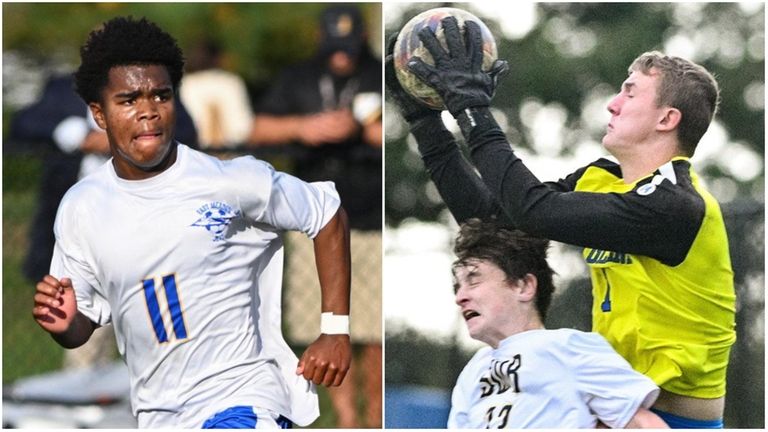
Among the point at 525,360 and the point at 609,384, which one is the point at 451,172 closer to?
the point at 525,360

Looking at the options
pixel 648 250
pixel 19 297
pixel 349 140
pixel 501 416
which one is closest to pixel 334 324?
pixel 501 416

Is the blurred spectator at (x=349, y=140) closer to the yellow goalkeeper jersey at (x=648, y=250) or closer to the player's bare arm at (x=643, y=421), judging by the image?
the yellow goalkeeper jersey at (x=648, y=250)

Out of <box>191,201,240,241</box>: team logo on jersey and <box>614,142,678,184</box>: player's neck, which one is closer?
<box>614,142,678,184</box>: player's neck

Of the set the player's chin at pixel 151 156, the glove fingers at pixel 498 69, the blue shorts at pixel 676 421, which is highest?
the glove fingers at pixel 498 69

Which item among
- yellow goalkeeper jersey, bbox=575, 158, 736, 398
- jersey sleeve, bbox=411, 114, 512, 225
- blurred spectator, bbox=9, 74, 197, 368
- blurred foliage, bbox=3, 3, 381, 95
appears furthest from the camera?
blurred foliage, bbox=3, 3, 381, 95

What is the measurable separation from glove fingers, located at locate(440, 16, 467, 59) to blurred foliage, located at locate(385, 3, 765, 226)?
7.14 metres

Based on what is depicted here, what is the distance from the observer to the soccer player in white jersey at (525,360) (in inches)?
187

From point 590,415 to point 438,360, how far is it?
5012 mm

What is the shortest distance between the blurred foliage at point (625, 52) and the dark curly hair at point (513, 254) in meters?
7.02

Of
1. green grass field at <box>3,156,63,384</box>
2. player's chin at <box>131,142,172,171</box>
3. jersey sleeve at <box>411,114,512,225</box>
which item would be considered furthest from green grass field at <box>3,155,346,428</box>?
player's chin at <box>131,142,172,171</box>

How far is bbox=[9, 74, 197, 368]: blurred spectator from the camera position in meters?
9.60

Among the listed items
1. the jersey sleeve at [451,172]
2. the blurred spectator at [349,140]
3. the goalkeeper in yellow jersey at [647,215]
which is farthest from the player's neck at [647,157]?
the blurred spectator at [349,140]

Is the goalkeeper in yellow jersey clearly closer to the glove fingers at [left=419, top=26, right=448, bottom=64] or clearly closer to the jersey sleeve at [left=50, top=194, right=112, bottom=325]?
the glove fingers at [left=419, top=26, right=448, bottom=64]

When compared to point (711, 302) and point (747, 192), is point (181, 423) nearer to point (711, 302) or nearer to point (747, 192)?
point (711, 302)
